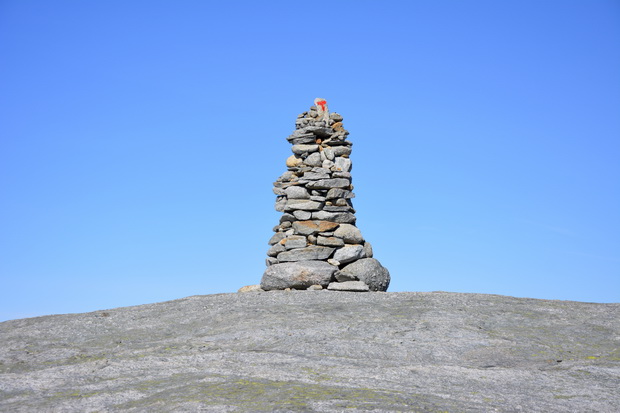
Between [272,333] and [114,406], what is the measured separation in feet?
12.7

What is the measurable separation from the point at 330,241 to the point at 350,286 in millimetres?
1604

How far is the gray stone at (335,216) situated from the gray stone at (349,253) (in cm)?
101

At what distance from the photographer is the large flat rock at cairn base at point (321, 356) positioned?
7.75 metres

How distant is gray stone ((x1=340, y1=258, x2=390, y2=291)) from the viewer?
55.7 feet

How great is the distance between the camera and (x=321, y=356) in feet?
32.2

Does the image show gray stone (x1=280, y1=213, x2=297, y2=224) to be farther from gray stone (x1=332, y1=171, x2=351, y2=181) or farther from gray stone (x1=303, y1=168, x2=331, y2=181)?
gray stone (x1=332, y1=171, x2=351, y2=181)

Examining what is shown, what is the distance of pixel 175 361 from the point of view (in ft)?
31.5

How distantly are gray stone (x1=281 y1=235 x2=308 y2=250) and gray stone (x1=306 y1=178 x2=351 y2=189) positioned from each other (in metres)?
1.59

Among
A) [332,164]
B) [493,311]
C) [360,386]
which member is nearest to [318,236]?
[332,164]

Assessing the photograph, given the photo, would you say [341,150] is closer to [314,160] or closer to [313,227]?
[314,160]

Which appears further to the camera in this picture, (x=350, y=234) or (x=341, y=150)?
(x=341, y=150)

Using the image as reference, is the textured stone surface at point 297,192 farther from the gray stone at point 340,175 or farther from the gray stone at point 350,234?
the gray stone at point 350,234

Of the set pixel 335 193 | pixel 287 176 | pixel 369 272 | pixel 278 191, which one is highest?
pixel 287 176

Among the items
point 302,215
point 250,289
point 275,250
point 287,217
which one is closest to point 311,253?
point 275,250
